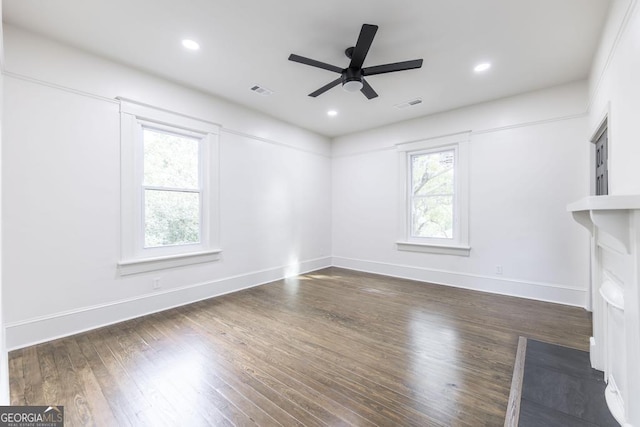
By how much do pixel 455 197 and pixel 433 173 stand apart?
1.95 ft

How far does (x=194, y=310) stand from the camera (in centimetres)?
338

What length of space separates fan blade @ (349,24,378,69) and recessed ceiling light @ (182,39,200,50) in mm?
1618

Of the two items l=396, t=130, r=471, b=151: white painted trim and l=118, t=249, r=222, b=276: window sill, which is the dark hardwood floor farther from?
l=396, t=130, r=471, b=151: white painted trim

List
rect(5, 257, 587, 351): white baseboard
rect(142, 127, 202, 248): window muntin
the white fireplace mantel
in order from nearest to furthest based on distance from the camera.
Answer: the white fireplace mantel, rect(5, 257, 587, 351): white baseboard, rect(142, 127, 202, 248): window muntin

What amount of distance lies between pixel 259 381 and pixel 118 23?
3303 millimetres

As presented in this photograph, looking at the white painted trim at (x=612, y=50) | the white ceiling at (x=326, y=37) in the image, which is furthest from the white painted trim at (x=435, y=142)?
the white painted trim at (x=612, y=50)

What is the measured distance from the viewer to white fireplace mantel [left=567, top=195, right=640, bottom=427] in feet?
3.96

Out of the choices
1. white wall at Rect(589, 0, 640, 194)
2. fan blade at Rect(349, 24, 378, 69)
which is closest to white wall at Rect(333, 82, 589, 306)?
white wall at Rect(589, 0, 640, 194)

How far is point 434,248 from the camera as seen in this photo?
183 inches

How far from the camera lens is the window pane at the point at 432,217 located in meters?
4.62

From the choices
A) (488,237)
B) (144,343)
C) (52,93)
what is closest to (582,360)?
(488,237)

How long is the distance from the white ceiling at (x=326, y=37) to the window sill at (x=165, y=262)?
7.49 feet

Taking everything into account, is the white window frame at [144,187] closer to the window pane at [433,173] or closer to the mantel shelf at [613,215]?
the window pane at [433,173]

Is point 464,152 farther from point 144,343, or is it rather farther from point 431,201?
point 144,343
